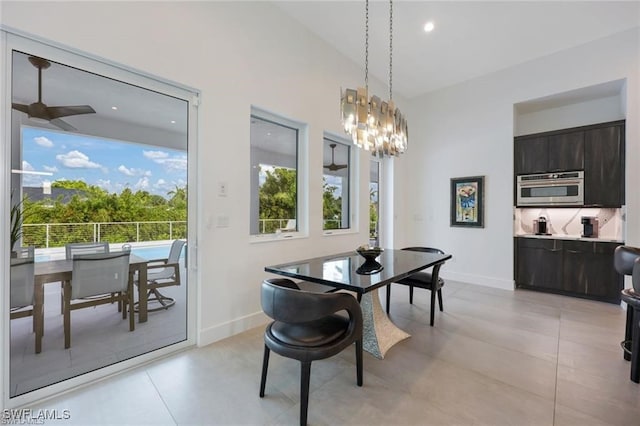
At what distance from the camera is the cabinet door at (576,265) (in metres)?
4.10

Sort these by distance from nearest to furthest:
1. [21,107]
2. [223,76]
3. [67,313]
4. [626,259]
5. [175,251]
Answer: [21,107] < [67,313] < [626,259] < [175,251] < [223,76]

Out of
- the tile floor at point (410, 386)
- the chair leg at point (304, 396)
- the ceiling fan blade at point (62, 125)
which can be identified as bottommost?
the tile floor at point (410, 386)

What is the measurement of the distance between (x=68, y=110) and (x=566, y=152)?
239 inches

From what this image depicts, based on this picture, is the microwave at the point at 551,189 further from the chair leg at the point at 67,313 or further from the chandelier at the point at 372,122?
the chair leg at the point at 67,313

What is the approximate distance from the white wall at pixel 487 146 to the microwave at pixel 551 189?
7.8 inches

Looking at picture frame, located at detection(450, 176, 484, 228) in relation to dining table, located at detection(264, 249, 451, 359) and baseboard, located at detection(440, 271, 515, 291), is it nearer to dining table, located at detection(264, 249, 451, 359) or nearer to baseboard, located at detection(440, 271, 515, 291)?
baseboard, located at detection(440, 271, 515, 291)

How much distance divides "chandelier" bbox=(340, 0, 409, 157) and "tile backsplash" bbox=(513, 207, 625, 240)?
3404mm

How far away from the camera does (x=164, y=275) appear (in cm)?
263

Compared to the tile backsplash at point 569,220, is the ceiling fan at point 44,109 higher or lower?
higher

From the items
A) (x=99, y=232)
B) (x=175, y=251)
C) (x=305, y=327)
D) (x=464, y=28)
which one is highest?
(x=464, y=28)

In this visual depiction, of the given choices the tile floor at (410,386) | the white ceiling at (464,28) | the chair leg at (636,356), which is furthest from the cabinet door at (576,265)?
the white ceiling at (464,28)

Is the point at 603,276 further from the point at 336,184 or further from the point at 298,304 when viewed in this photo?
the point at 298,304

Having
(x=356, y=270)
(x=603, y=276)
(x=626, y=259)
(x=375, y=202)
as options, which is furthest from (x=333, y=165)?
(x=603, y=276)

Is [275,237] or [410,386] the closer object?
[410,386]
